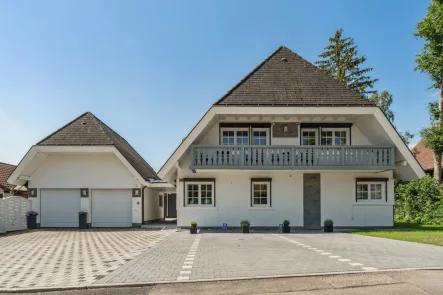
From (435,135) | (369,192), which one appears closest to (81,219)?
(369,192)

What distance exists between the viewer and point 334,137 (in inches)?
789

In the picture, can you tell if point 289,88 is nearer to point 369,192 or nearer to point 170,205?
point 369,192

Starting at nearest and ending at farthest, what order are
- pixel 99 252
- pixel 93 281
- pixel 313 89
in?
pixel 93 281 < pixel 99 252 < pixel 313 89

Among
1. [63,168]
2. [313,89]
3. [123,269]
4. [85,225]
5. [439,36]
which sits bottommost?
[85,225]

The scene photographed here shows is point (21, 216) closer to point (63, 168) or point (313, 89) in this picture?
point (63, 168)

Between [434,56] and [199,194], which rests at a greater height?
[434,56]

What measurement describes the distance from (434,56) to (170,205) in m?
22.9

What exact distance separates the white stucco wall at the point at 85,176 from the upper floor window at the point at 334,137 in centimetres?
1027

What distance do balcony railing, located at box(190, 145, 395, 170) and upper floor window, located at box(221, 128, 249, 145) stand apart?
1.52 m

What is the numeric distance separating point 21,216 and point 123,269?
1422 centimetres

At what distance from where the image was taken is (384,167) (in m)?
18.2

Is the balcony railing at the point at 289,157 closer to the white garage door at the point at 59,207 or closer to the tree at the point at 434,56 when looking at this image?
the white garage door at the point at 59,207

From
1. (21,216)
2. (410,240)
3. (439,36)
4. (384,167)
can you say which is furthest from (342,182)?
(21,216)

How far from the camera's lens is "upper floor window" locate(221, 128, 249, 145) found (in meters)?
19.9
